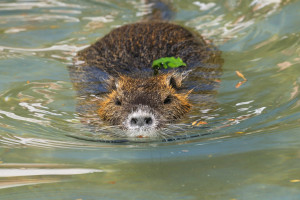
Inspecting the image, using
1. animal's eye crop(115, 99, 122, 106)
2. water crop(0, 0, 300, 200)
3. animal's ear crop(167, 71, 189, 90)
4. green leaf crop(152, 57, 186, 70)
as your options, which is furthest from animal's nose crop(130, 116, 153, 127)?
green leaf crop(152, 57, 186, 70)

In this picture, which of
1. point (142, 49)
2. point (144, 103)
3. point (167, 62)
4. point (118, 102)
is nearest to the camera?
point (144, 103)

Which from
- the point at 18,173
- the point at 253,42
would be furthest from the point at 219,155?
the point at 253,42

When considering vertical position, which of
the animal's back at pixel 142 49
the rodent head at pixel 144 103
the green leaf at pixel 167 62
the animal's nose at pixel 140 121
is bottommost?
the animal's nose at pixel 140 121

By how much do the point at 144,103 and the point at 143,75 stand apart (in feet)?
3.20

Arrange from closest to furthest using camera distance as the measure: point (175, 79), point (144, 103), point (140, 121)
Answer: point (140, 121)
point (144, 103)
point (175, 79)

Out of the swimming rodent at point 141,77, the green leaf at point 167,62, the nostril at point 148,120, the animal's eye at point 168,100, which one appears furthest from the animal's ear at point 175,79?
the nostril at point 148,120

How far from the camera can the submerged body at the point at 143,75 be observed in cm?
421

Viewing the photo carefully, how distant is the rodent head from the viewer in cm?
394

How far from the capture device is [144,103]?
4176mm

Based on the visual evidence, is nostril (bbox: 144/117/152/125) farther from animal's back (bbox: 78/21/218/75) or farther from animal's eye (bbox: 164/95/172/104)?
animal's back (bbox: 78/21/218/75)

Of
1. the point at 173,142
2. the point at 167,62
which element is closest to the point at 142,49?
the point at 167,62

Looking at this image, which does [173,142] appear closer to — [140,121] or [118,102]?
[140,121]

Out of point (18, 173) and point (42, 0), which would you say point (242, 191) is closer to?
point (18, 173)

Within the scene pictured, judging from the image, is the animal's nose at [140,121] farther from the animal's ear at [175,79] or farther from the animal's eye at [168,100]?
the animal's ear at [175,79]
